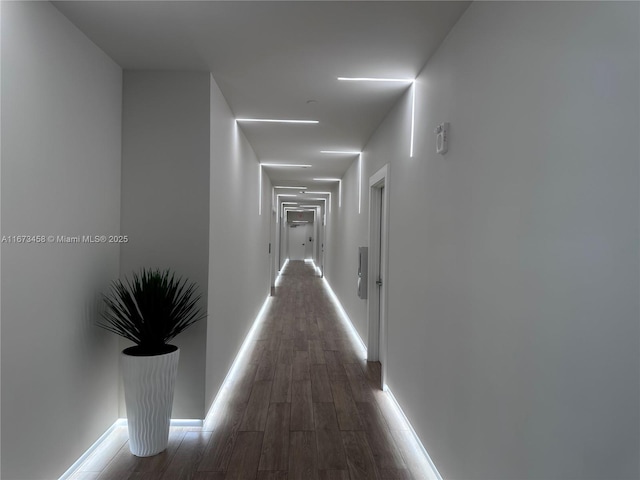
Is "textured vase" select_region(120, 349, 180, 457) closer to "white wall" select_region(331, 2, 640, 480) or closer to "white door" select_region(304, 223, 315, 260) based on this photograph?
"white wall" select_region(331, 2, 640, 480)

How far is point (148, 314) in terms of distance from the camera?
112 inches

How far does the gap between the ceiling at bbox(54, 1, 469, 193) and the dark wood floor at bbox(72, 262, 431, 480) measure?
2.83 meters

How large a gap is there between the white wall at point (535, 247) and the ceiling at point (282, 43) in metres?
0.32

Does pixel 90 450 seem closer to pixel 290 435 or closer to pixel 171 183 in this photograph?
pixel 290 435

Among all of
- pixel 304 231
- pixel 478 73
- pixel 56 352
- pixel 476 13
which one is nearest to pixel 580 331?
pixel 478 73

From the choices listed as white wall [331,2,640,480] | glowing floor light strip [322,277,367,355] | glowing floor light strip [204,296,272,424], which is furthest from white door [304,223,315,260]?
white wall [331,2,640,480]

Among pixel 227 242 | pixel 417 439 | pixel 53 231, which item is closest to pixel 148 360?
pixel 53 231

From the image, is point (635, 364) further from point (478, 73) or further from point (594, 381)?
point (478, 73)

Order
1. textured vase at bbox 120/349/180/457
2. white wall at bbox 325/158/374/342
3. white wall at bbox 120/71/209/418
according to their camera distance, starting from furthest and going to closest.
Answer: white wall at bbox 325/158/374/342 < white wall at bbox 120/71/209/418 < textured vase at bbox 120/349/180/457

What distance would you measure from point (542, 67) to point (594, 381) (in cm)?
111

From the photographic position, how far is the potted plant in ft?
9.14

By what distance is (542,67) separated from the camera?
152 centimetres

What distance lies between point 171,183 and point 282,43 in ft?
4.57

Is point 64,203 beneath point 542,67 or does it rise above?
beneath
